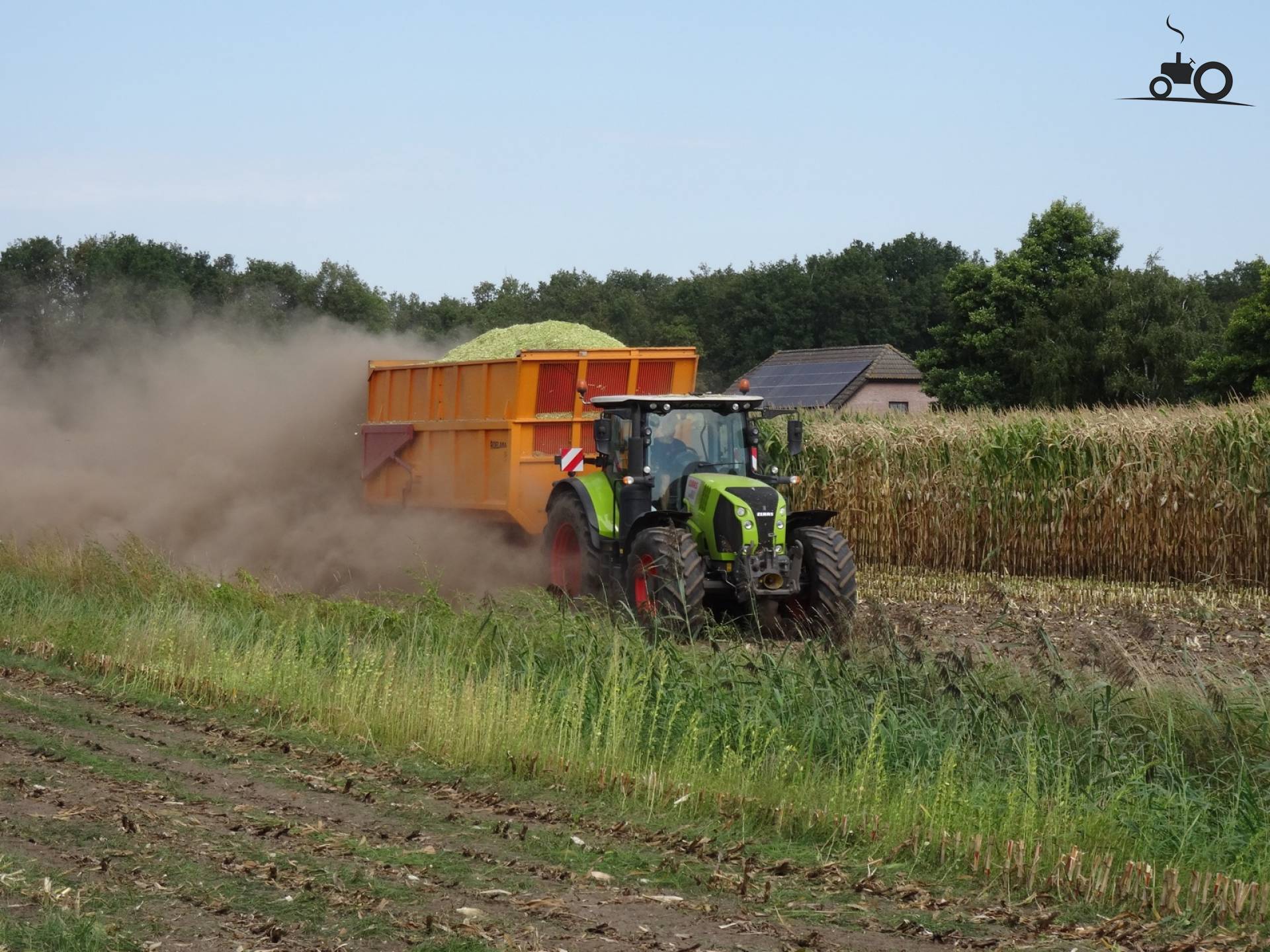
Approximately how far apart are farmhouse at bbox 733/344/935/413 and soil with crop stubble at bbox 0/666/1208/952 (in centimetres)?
4599

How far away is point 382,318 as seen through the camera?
49906 mm

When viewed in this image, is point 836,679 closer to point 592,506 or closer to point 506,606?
point 506,606

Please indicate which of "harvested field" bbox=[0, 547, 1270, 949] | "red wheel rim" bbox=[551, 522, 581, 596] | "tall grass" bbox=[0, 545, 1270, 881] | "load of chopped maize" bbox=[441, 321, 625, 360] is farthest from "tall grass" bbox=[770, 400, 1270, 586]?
"tall grass" bbox=[0, 545, 1270, 881]

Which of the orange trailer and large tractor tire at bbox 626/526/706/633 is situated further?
the orange trailer

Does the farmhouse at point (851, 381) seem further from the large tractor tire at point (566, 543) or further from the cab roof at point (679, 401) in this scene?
the cab roof at point (679, 401)

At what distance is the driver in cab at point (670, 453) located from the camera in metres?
13.6

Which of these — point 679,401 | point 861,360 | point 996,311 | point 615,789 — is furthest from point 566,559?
point 861,360

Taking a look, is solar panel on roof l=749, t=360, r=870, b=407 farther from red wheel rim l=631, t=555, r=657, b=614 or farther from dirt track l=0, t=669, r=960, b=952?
dirt track l=0, t=669, r=960, b=952

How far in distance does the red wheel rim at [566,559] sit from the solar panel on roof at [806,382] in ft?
129

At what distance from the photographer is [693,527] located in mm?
13203

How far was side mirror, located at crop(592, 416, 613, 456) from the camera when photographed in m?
13.5

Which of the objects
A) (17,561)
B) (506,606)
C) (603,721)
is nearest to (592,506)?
(506,606)

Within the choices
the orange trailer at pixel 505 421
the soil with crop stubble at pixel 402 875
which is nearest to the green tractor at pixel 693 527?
the orange trailer at pixel 505 421

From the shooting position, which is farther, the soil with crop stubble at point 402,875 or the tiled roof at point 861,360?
the tiled roof at point 861,360
